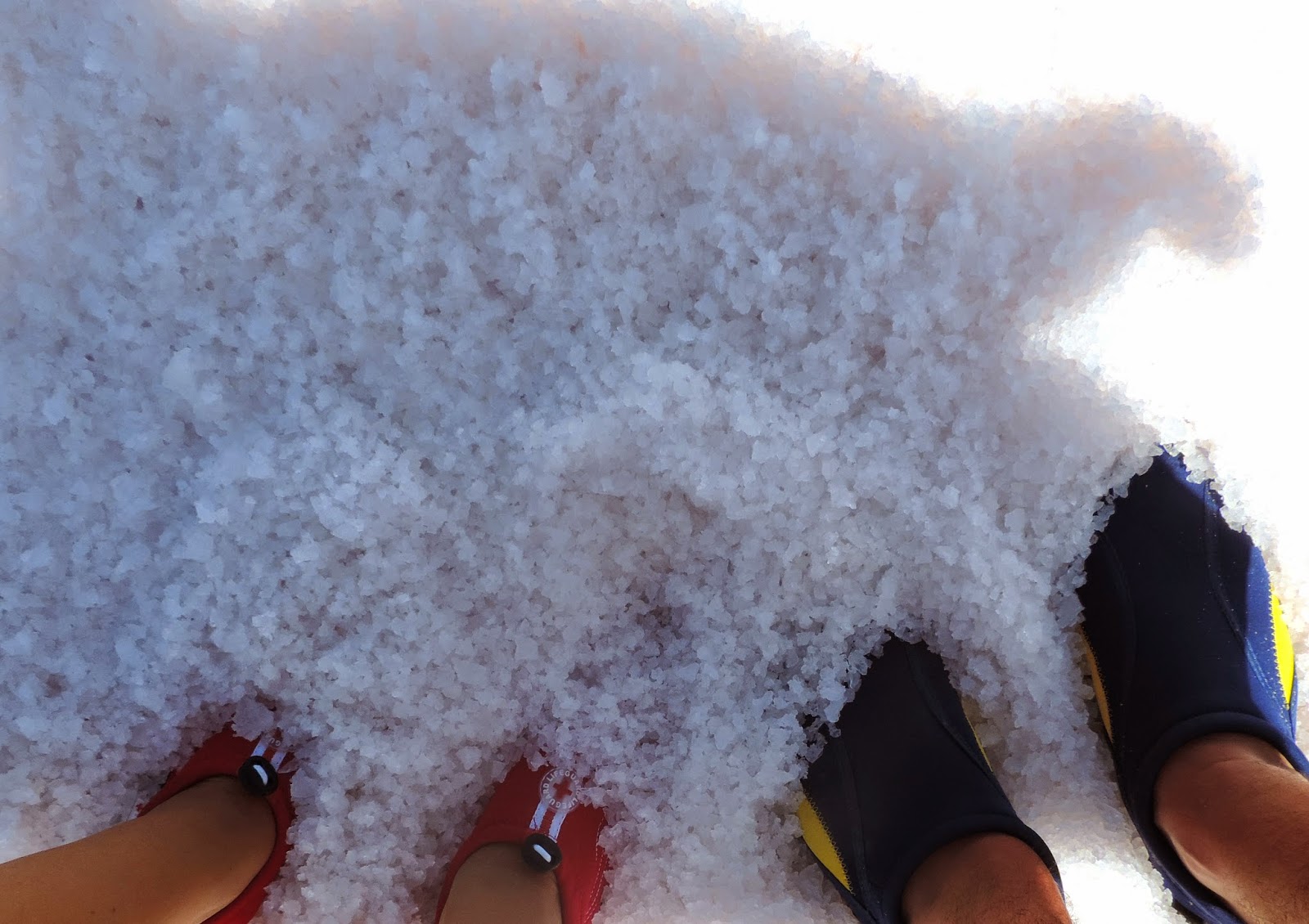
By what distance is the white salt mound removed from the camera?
0.80m

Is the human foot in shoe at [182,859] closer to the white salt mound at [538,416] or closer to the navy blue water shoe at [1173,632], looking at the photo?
the white salt mound at [538,416]

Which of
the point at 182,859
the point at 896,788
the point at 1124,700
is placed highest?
the point at 1124,700

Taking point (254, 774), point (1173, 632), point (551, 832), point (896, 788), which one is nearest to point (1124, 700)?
point (1173, 632)

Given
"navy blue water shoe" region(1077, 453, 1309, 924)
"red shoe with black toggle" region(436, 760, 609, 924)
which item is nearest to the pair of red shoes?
"red shoe with black toggle" region(436, 760, 609, 924)

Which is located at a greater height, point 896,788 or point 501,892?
point 896,788

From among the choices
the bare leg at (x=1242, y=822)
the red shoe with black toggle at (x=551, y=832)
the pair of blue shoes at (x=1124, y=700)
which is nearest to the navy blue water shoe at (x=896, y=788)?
the pair of blue shoes at (x=1124, y=700)

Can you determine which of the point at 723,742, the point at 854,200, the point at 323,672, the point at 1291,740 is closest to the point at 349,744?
the point at 323,672

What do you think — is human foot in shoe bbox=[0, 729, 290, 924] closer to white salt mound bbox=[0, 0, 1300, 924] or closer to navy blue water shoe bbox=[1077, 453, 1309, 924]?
white salt mound bbox=[0, 0, 1300, 924]

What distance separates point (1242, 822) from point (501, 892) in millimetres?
590

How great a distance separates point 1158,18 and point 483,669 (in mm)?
912

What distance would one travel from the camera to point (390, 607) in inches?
31.7

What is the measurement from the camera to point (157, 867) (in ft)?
2.16

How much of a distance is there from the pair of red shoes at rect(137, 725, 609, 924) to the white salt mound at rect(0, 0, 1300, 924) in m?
0.02

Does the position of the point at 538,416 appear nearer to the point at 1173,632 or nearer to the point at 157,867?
the point at 157,867
